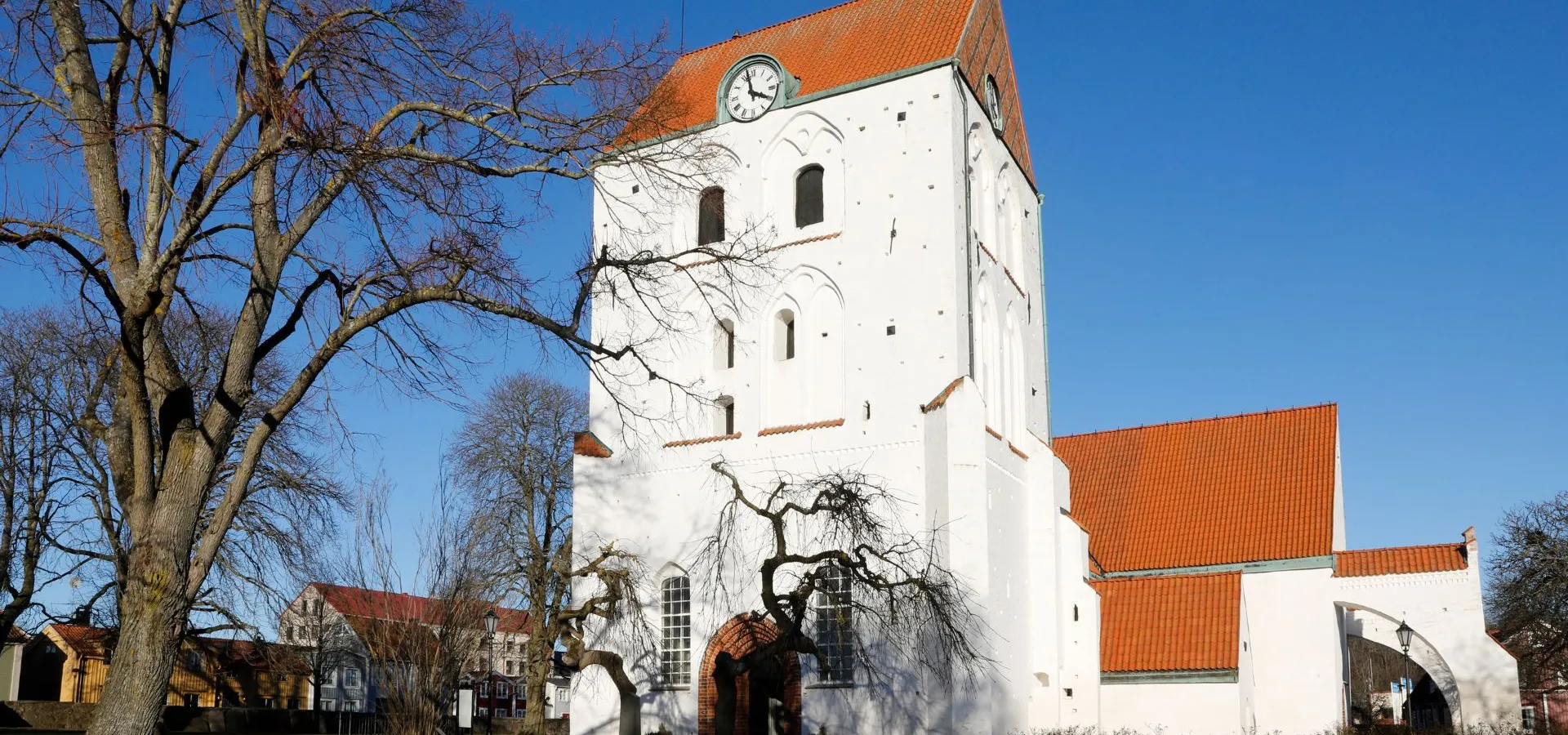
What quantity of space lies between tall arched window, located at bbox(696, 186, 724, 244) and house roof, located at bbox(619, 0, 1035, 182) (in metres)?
1.30

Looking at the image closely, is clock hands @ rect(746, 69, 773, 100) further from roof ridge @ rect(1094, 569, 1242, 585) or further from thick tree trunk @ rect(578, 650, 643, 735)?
roof ridge @ rect(1094, 569, 1242, 585)

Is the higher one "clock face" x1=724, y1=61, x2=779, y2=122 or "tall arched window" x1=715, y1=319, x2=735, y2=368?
"clock face" x1=724, y1=61, x2=779, y2=122

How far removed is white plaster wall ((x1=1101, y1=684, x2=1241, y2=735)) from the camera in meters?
22.9

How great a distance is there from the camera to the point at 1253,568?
86.2 ft

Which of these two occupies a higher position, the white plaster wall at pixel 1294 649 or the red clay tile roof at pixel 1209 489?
the red clay tile roof at pixel 1209 489

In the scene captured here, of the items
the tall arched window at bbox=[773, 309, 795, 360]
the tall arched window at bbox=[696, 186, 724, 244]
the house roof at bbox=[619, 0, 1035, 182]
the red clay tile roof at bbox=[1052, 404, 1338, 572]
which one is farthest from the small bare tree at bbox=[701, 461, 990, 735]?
the red clay tile roof at bbox=[1052, 404, 1338, 572]

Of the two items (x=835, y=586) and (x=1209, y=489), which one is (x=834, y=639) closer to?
(x=835, y=586)

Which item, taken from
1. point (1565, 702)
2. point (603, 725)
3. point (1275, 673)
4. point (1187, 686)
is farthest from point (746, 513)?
point (1565, 702)

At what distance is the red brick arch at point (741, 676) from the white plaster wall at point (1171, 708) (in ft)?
20.0

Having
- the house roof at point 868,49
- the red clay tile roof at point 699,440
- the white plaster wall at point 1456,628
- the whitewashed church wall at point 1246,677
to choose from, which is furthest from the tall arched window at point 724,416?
the white plaster wall at point 1456,628

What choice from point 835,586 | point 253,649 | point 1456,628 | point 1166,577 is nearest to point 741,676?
point 835,586

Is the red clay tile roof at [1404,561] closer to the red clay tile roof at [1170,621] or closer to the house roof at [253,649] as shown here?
the red clay tile roof at [1170,621]

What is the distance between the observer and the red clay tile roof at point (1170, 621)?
77.4ft

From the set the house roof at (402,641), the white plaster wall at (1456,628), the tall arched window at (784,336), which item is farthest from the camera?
the white plaster wall at (1456,628)
